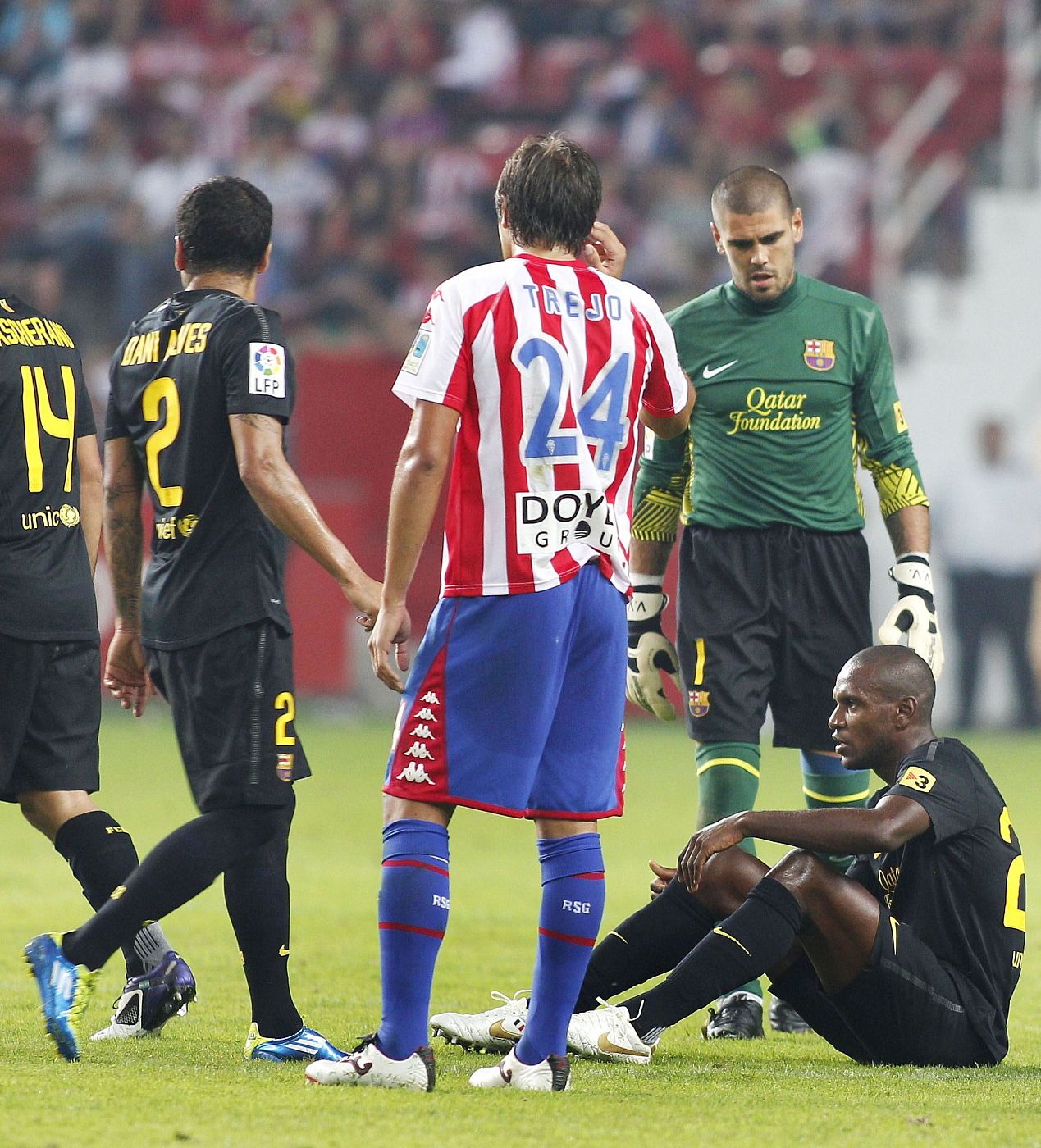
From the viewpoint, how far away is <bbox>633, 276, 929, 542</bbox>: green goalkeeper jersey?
5207 mm

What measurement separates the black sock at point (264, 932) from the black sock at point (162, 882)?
102 mm

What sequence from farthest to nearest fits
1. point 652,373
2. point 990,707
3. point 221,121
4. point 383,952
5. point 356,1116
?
point 221,121 → point 990,707 → point 652,373 → point 383,952 → point 356,1116

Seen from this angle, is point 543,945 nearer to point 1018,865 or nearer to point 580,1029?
point 580,1029

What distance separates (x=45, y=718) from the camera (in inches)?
178

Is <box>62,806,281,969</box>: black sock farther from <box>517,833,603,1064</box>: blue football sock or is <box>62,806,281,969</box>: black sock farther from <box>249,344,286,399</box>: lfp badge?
<box>249,344,286,399</box>: lfp badge

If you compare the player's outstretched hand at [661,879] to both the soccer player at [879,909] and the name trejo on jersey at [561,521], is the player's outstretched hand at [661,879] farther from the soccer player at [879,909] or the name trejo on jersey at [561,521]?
the name trejo on jersey at [561,521]

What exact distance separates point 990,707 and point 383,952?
11612 millimetres

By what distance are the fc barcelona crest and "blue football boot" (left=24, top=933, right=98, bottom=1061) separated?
2660mm

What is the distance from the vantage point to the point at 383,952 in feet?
12.3

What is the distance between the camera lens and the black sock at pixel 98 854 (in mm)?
4477

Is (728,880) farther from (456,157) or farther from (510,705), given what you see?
(456,157)

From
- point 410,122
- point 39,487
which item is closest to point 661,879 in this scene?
point 39,487

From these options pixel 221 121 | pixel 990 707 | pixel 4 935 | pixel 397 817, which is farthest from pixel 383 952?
pixel 221 121

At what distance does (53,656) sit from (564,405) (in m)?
1.58
